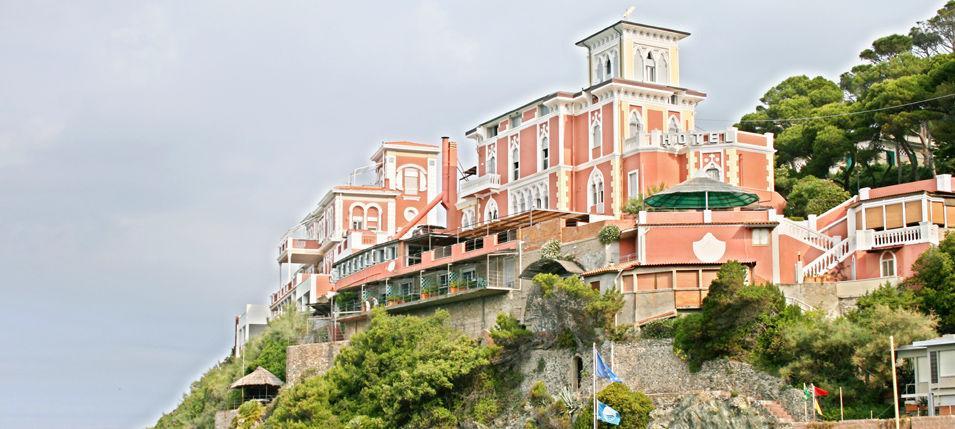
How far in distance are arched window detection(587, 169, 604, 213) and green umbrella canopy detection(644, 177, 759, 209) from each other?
33.0 ft

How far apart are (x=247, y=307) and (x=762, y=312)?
174 feet

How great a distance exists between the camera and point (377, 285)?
68.4 meters

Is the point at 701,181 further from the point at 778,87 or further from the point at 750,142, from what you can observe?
the point at 778,87

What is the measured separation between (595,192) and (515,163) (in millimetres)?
6416

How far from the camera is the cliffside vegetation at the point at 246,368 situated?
239 feet

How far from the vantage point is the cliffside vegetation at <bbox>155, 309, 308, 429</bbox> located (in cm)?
7281

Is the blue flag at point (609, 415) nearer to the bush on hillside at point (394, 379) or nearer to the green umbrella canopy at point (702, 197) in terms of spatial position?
the bush on hillside at point (394, 379)

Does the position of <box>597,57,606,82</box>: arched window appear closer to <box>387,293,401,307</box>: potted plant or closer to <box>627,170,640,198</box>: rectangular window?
<box>627,170,640,198</box>: rectangular window

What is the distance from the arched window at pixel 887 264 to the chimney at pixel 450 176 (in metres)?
29.8

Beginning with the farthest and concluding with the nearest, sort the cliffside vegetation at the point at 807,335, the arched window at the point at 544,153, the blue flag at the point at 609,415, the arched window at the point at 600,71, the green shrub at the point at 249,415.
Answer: the arched window at the point at 600,71 → the arched window at the point at 544,153 → the green shrub at the point at 249,415 → the blue flag at the point at 609,415 → the cliffside vegetation at the point at 807,335

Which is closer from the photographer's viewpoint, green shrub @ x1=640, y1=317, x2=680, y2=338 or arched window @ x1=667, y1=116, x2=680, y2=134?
green shrub @ x1=640, y1=317, x2=680, y2=338

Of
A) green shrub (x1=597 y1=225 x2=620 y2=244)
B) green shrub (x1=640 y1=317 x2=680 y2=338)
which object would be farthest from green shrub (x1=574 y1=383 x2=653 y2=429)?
green shrub (x1=597 y1=225 x2=620 y2=244)

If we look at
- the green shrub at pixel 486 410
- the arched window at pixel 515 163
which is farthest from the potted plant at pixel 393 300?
the green shrub at pixel 486 410

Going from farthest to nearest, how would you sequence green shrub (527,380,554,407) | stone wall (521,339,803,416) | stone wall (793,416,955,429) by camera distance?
green shrub (527,380,554,407)
stone wall (521,339,803,416)
stone wall (793,416,955,429)
